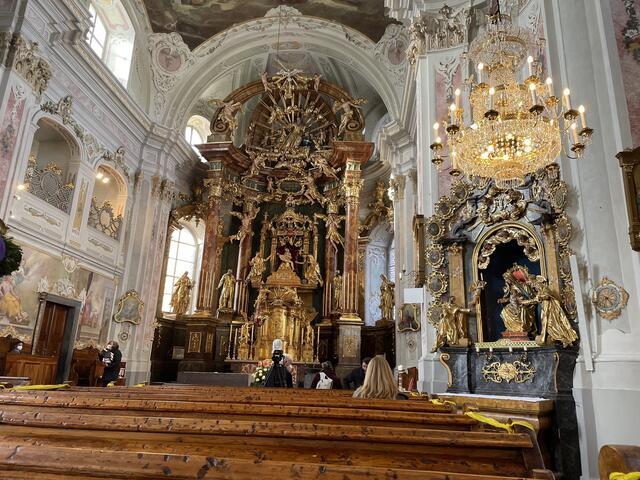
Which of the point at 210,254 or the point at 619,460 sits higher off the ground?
the point at 210,254

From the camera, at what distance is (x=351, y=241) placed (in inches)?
548

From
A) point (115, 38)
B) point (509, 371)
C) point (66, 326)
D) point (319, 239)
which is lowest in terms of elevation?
point (509, 371)

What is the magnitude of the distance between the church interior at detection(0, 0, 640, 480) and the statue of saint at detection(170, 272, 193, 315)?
9cm

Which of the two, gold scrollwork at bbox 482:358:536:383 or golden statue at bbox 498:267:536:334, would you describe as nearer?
gold scrollwork at bbox 482:358:536:383

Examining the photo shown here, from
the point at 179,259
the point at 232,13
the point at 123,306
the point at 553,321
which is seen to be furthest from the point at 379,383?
the point at 232,13

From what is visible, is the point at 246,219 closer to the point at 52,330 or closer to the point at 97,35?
the point at 97,35

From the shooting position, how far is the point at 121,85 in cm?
1086

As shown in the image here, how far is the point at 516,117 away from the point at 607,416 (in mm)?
3067

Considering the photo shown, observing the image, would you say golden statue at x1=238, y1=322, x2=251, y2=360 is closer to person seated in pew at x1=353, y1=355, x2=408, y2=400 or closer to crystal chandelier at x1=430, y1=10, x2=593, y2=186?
person seated in pew at x1=353, y1=355, x2=408, y2=400

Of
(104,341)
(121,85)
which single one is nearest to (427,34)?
(121,85)

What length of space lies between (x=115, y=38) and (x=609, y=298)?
1250 cm

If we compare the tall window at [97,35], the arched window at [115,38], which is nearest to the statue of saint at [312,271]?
the arched window at [115,38]

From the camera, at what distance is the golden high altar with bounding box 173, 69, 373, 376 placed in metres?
13.5

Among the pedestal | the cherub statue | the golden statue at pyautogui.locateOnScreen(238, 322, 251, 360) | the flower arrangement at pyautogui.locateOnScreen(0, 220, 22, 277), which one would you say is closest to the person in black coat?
the flower arrangement at pyautogui.locateOnScreen(0, 220, 22, 277)
